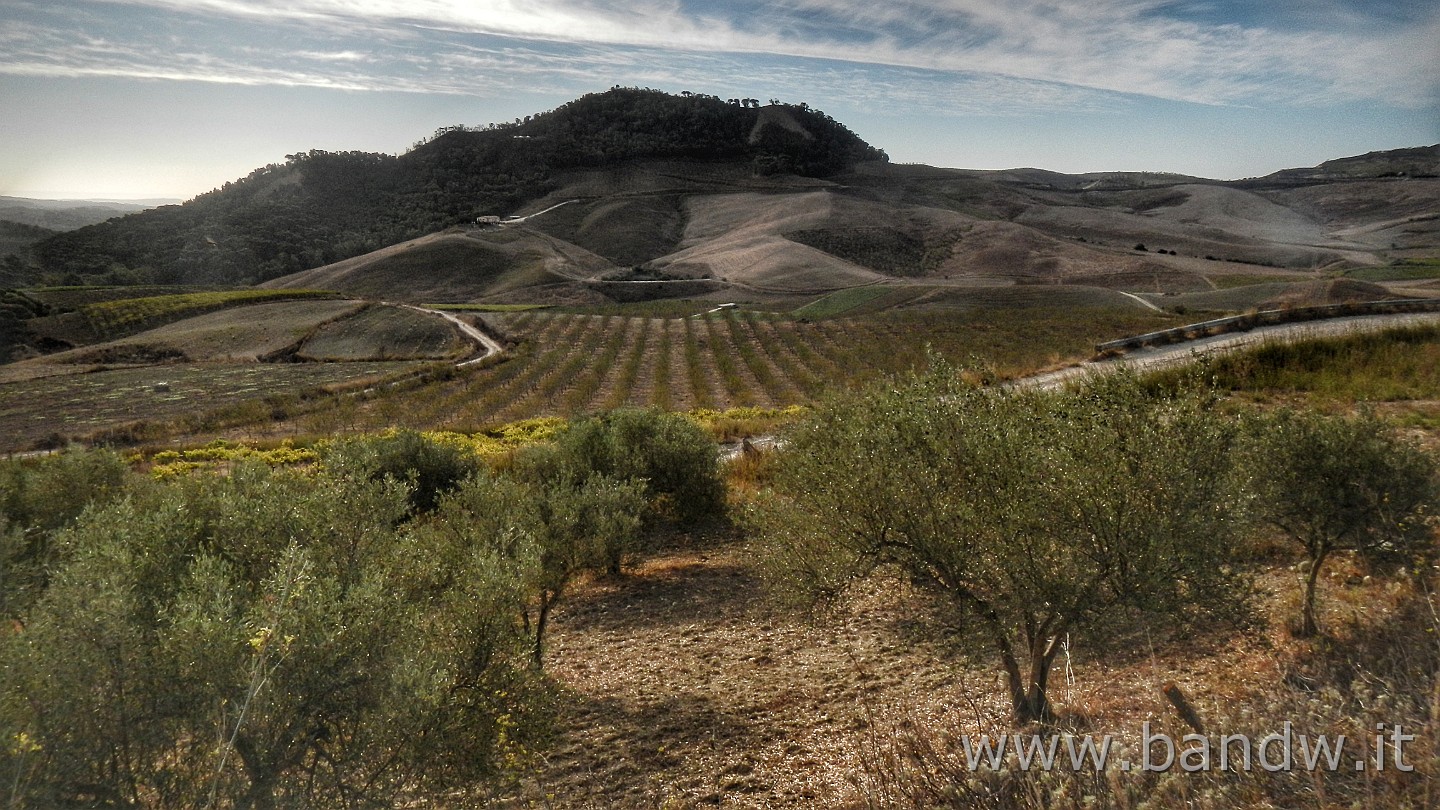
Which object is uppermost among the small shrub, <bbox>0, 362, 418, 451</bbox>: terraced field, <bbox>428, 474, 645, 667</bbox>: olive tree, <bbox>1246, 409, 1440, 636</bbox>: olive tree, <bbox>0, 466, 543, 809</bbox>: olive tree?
<bbox>1246, 409, 1440, 636</bbox>: olive tree

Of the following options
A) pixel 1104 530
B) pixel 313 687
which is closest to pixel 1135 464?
pixel 1104 530

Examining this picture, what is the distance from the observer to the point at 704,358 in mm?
38750

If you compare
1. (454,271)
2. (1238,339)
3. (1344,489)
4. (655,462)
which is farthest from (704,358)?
(454,271)

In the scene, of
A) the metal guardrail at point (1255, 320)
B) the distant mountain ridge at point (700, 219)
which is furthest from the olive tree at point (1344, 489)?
the distant mountain ridge at point (700, 219)

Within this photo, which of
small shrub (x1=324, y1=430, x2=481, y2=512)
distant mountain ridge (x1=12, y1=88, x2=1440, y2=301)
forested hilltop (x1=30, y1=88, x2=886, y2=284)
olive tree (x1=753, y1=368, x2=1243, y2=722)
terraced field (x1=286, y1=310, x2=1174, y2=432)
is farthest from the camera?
forested hilltop (x1=30, y1=88, x2=886, y2=284)

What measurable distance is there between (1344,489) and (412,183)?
138 metres

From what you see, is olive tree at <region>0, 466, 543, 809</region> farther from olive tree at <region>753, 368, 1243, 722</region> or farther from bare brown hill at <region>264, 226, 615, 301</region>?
bare brown hill at <region>264, 226, 615, 301</region>

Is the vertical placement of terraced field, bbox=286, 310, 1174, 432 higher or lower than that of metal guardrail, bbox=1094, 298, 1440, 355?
lower

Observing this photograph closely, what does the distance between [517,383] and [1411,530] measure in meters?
31.7

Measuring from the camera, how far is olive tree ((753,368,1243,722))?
4.52 m

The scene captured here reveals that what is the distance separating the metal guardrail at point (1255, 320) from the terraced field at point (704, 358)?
5.98 feet

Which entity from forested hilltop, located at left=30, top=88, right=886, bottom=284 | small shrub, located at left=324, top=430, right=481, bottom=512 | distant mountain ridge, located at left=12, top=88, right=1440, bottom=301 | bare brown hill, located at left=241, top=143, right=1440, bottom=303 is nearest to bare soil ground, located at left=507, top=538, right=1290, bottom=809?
small shrub, located at left=324, top=430, right=481, bottom=512

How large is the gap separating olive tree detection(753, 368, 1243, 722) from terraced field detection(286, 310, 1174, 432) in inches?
647

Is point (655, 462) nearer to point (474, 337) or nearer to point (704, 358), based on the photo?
point (704, 358)
